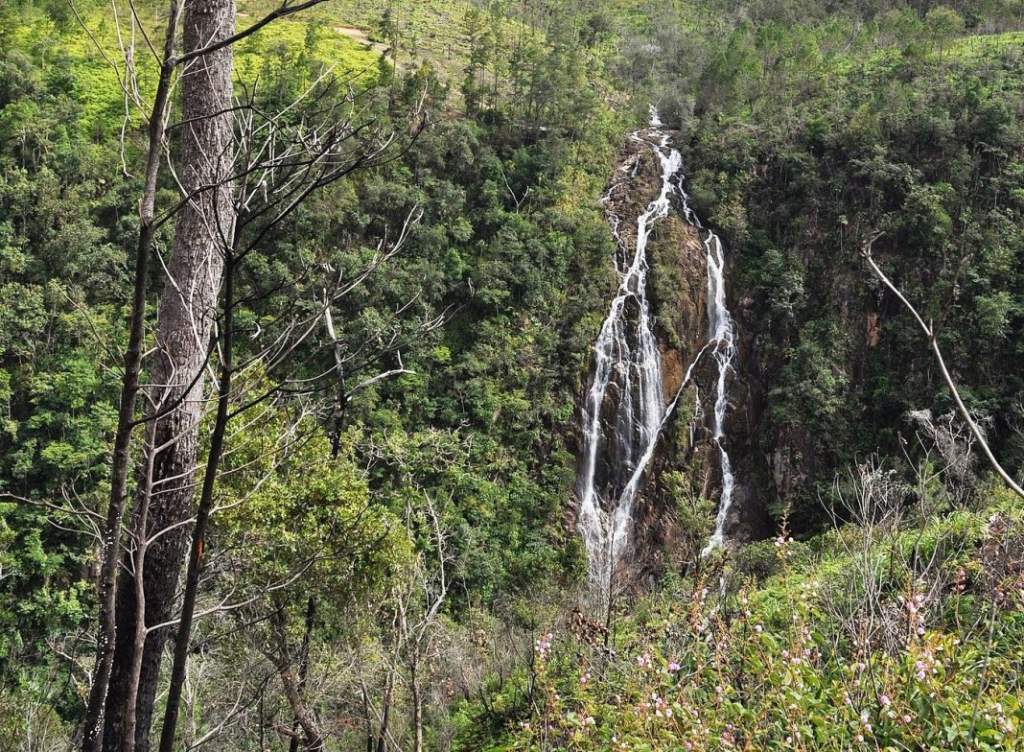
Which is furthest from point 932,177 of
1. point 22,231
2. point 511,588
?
point 22,231

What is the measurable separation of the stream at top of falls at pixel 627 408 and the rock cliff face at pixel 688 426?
0.77 ft

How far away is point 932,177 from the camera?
2342 cm

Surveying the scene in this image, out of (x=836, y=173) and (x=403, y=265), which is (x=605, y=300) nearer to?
(x=403, y=265)

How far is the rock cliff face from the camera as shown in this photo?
62.2 feet

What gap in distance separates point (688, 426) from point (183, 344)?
60.1ft

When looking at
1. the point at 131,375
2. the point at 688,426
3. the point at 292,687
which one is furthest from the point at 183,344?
the point at 688,426

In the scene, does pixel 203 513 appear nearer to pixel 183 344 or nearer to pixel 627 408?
pixel 183 344

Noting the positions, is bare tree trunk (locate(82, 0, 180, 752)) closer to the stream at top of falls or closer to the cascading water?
the stream at top of falls

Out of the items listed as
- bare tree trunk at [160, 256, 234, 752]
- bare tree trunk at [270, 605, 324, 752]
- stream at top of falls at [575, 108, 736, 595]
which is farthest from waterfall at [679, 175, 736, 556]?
bare tree trunk at [160, 256, 234, 752]

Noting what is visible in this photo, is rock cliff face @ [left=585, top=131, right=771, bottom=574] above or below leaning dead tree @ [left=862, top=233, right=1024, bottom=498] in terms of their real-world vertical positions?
below

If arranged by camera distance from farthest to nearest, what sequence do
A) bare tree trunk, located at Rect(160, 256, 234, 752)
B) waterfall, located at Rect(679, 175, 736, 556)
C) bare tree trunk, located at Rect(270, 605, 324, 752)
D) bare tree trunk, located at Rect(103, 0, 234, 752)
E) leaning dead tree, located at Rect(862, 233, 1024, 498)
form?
1. waterfall, located at Rect(679, 175, 736, 556)
2. bare tree trunk, located at Rect(270, 605, 324, 752)
3. bare tree trunk, located at Rect(103, 0, 234, 752)
4. bare tree trunk, located at Rect(160, 256, 234, 752)
5. leaning dead tree, located at Rect(862, 233, 1024, 498)

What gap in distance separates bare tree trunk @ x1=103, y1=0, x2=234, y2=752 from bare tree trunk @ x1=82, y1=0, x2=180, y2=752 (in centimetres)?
54

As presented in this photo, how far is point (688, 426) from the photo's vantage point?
19984mm

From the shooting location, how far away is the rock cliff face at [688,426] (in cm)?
1897
